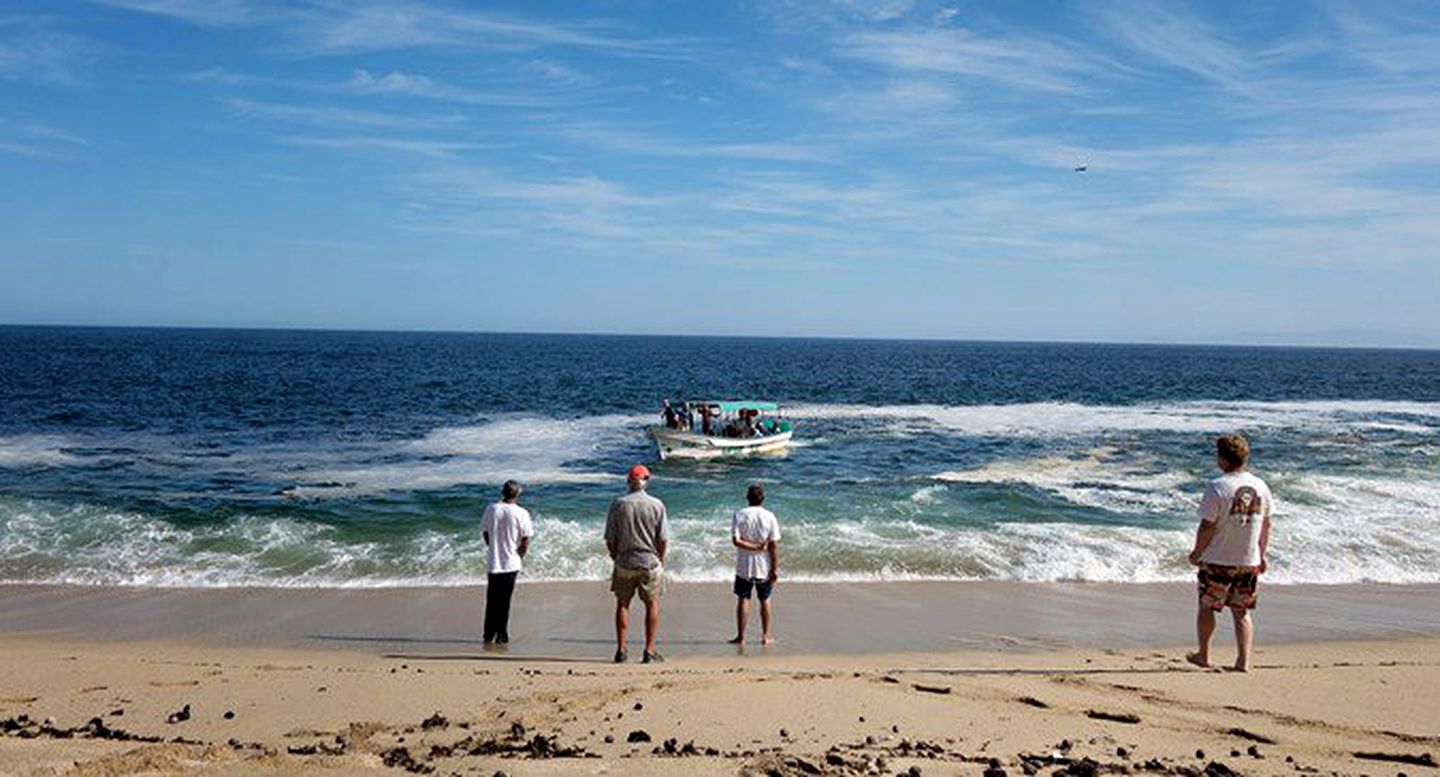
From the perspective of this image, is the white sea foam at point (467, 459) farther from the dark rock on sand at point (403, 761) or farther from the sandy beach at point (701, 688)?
the dark rock on sand at point (403, 761)

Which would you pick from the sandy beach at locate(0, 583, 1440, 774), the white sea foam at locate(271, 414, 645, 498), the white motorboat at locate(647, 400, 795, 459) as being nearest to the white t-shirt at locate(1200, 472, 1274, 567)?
the sandy beach at locate(0, 583, 1440, 774)

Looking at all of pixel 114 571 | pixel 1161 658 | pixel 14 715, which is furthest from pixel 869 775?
pixel 114 571

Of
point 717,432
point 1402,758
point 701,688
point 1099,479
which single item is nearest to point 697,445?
point 717,432

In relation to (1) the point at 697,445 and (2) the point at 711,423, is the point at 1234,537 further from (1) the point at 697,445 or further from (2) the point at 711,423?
(2) the point at 711,423

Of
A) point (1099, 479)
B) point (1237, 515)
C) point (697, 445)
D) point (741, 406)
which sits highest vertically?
point (1237, 515)

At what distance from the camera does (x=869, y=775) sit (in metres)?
5.33

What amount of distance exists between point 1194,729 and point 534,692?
14.8 feet

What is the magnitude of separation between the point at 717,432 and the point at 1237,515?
2405 cm

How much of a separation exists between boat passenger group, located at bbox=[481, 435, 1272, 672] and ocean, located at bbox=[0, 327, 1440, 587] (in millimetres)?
3718

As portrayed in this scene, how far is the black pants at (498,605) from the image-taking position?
32.1 ft

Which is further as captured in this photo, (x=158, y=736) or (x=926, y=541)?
(x=926, y=541)

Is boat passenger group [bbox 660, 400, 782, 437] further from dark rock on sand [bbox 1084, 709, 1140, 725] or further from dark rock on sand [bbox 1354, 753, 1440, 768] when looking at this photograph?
dark rock on sand [bbox 1354, 753, 1440, 768]

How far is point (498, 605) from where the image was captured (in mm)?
9867

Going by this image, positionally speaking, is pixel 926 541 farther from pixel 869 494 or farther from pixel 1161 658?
pixel 1161 658
